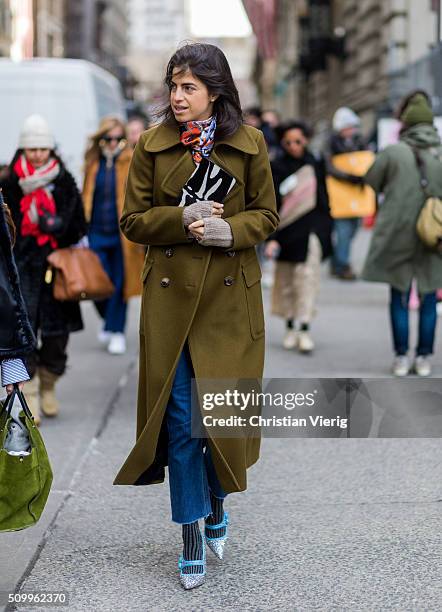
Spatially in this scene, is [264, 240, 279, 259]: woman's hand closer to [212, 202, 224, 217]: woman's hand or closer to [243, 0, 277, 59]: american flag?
[212, 202, 224, 217]: woman's hand

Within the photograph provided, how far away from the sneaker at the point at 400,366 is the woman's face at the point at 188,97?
14.6 ft

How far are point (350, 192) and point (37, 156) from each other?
8334mm

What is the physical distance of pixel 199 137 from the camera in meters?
3.97

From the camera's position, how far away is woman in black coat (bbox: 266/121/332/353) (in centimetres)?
917

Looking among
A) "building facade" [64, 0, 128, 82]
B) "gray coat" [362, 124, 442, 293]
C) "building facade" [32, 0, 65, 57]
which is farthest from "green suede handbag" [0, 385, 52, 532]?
"building facade" [64, 0, 128, 82]

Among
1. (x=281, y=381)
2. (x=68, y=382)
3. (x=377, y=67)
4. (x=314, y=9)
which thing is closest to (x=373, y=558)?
(x=281, y=381)

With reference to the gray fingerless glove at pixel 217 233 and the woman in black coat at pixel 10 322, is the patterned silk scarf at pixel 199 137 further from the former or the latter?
the woman in black coat at pixel 10 322

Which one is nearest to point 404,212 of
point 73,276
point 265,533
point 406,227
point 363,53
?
point 406,227

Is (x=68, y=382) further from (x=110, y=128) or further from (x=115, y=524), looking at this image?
(x=115, y=524)

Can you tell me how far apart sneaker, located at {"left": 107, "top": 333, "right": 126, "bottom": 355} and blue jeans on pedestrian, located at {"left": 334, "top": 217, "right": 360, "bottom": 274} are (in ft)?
18.3

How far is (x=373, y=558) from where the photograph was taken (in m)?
4.32

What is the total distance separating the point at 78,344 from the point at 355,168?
224 inches

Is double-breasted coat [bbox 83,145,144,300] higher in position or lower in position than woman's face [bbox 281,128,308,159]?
lower

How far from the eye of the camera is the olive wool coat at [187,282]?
3.98m
